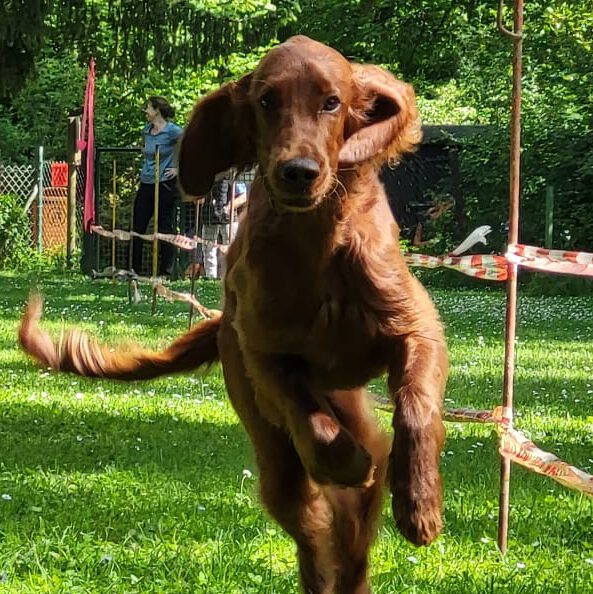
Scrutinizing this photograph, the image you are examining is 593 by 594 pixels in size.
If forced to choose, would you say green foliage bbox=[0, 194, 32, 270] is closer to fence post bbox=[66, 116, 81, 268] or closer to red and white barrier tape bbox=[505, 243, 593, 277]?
fence post bbox=[66, 116, 81, 268]

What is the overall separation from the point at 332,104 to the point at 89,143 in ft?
43.2

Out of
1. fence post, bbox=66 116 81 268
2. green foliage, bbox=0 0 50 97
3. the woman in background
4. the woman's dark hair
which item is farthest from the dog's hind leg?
fence post, bbox=66 116 81 268

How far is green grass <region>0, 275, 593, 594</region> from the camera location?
11.6 ft

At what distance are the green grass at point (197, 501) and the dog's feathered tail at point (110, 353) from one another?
18.8 inches

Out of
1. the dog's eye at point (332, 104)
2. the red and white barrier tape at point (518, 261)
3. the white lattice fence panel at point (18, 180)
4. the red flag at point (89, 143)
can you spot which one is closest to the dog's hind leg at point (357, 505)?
the red and white barrier tape at point (518, 261)

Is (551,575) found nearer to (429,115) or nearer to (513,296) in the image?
(513,296)

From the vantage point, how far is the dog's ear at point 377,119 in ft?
10.2

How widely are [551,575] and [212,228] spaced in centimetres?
1247

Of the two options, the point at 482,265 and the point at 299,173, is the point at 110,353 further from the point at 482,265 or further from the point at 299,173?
the point at 299,173

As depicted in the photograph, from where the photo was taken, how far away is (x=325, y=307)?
306 centimetres

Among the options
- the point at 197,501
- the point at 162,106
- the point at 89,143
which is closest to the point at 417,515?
the point at 197,501

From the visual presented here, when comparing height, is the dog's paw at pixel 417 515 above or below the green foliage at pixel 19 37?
below

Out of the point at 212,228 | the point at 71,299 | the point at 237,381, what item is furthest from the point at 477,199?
the point at 237,381

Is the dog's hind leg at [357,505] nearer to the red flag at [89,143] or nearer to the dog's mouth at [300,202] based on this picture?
the dog's mouth at [300,202]
